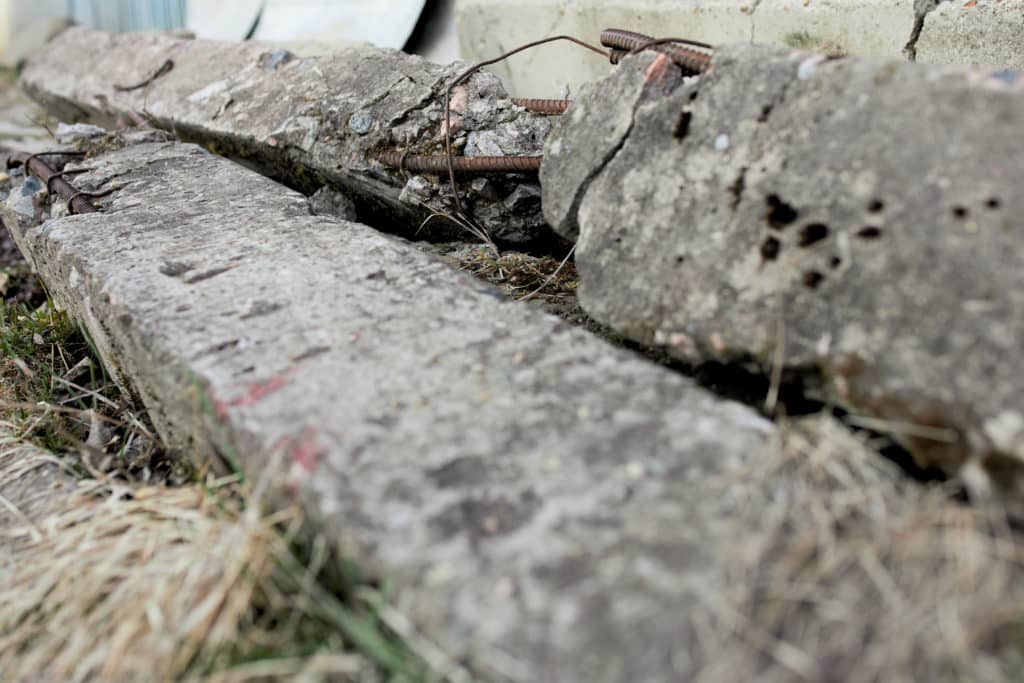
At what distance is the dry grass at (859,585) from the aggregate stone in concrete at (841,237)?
0.50ft

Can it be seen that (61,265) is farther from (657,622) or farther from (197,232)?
(657,622)

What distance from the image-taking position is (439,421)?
134 cm

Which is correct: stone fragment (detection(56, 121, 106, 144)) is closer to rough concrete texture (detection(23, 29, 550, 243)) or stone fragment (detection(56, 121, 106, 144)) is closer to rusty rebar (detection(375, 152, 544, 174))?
rough concrete texture (detection(23, 29, 550, 243))

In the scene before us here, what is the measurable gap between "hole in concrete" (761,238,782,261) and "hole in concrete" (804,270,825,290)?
2.7 inches

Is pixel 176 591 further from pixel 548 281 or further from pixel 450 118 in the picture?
pixel 450 118

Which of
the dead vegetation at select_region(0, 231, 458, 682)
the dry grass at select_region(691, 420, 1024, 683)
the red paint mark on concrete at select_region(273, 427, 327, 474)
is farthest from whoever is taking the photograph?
the red paint mark on concrete at select_region(273, 427, 327, 474)

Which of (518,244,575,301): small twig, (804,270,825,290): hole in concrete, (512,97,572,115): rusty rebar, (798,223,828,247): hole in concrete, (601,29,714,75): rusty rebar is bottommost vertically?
(518,244,575,301): small twig

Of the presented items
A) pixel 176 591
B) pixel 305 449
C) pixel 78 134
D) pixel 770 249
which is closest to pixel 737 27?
pixel 770 249

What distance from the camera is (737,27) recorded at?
9.57ft

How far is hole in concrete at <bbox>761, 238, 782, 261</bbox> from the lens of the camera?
1.39m

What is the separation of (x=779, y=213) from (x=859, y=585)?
65 centimetres

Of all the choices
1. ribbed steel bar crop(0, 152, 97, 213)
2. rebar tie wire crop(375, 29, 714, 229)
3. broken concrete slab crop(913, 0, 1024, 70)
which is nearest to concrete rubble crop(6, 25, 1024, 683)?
rebar tie wire crop(375, 29, 714, 229)

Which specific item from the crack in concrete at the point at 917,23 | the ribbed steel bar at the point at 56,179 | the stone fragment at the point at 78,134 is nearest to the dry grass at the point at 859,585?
the crack in concrete at the point at 917,23

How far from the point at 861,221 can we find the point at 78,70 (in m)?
5.08
